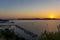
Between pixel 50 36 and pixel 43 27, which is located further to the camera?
pixel 43 27

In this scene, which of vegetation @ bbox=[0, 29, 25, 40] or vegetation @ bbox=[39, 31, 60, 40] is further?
vegetation @ bbox=[0, 29, 25, 40]

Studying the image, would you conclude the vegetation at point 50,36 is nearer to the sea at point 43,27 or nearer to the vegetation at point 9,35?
the sea at point 43,27

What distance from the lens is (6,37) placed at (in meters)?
7.99

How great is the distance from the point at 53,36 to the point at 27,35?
324cm

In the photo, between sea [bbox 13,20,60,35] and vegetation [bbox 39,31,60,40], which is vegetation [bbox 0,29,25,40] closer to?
sea [bbox 13,20,60,35]

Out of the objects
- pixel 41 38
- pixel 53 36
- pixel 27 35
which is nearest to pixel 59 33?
pixel 53 36

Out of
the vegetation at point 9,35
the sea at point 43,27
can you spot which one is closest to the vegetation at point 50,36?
the sea at point 43,27

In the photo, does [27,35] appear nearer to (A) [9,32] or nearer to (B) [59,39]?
(A) [9,32]

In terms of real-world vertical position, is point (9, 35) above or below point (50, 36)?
below

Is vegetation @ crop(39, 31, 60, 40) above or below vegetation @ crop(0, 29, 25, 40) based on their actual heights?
above

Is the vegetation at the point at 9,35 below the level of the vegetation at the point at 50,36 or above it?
below

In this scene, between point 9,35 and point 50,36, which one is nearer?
point 50,36

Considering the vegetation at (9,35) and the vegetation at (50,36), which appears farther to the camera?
the vegetation at (9,35)

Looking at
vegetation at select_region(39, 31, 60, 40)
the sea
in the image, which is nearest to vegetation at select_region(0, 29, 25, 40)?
the sea
